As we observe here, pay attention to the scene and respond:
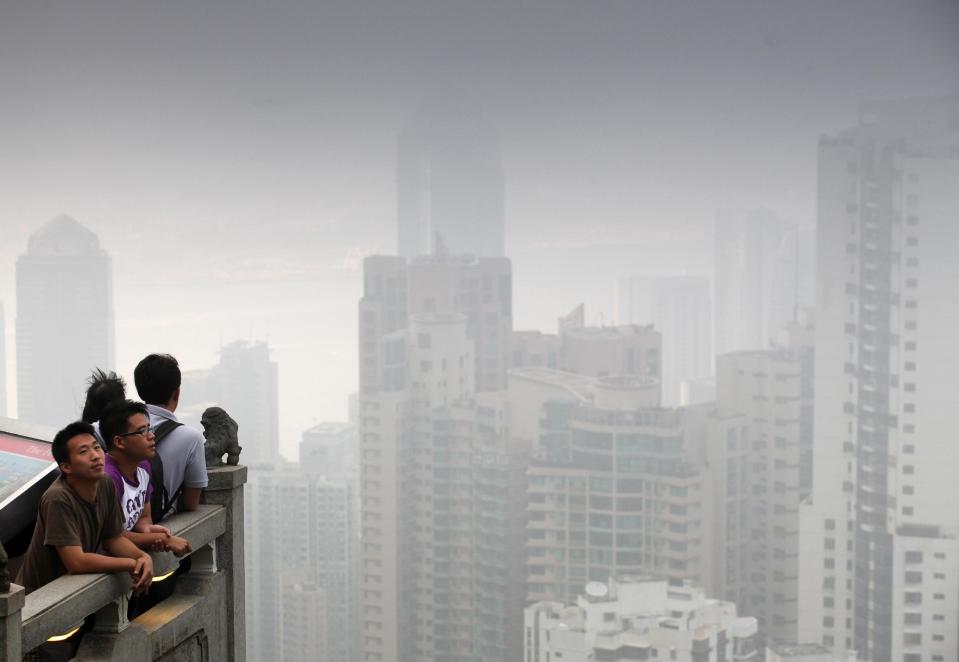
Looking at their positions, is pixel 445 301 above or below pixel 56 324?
above

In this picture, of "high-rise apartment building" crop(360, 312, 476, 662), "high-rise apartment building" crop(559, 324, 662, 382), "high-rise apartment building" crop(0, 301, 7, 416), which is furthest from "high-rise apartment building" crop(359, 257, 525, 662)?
"high-rise apartment building" crop(0, 301, 7, 416)

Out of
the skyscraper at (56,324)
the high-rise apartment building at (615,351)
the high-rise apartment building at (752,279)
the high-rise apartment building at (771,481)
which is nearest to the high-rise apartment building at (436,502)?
the high-rise apartment building at (615,351)

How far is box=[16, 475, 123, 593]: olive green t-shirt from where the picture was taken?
3.71 feet

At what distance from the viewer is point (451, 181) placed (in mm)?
23703

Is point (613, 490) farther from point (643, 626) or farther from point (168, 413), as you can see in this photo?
point (168, 413)

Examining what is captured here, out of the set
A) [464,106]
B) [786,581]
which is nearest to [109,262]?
[464,106]

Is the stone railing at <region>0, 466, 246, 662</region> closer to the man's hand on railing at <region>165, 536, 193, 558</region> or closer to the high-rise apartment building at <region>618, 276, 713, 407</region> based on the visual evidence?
the man's hand on railing at <region>165, 536, 193, 558</region>

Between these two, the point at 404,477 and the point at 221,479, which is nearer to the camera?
the point at 221,479

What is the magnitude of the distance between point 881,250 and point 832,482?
3.24 meters

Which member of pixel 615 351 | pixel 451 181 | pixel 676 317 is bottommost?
pixel 615 351

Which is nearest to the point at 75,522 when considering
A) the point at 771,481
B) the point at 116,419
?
the point at 116,419

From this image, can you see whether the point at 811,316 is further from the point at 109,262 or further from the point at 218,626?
the point at 218,626

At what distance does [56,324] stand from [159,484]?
19.8 m

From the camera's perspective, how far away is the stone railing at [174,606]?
1056 mm
